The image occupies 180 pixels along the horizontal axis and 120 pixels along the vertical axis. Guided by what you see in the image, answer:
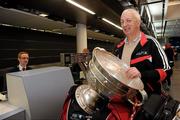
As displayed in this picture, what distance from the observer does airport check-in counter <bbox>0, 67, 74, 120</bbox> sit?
958 millimetres

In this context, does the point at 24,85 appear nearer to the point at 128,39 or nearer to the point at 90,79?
the point at 90,79

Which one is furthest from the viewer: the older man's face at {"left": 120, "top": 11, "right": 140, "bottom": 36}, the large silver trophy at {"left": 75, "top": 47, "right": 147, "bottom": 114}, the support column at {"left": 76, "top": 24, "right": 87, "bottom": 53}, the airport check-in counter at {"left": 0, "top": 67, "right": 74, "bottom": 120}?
the support column at {"left": 76, "top": 24, "right": 87, "bottom": 53}

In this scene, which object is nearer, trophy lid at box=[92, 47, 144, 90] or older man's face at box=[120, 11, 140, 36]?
trophy lid at box=[92, 47, 144, 90]

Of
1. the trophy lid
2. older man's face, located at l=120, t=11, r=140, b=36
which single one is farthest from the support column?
the trophy lid

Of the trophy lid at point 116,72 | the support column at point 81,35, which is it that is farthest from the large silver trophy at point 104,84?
the support column at point 81,35

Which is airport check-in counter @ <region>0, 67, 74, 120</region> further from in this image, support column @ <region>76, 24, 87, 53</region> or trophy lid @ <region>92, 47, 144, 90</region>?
support column @ <region>76, 24, 87, 53</region>

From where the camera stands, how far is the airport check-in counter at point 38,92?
96cm

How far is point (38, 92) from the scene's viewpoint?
1.00 meters

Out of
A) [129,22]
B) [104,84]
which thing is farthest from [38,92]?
[129,22]

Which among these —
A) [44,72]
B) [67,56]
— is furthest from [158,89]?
[67,56]

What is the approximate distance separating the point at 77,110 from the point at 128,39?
0.60 meters

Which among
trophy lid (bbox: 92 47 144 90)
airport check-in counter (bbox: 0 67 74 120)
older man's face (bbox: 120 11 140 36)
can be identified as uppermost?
older man's face (bbox: 120 11 140 36)

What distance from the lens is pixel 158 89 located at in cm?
121

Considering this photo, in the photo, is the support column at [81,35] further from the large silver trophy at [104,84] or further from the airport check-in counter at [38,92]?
the large silver trophy at [104,84]
